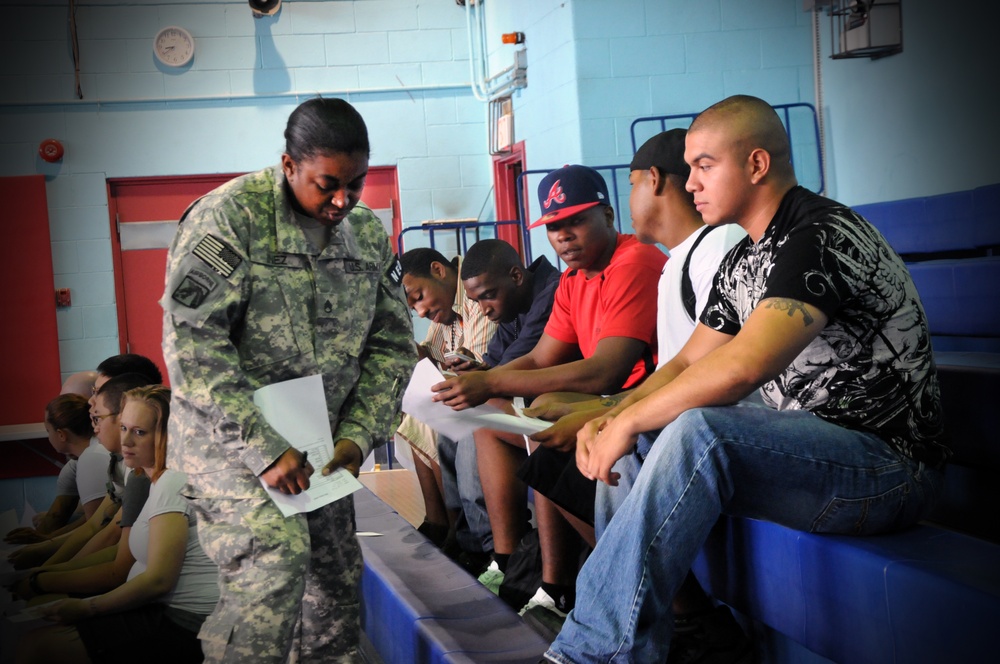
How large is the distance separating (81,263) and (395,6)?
2918mm

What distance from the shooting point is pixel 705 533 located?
149 centimetres

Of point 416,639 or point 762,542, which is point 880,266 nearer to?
point 762,542

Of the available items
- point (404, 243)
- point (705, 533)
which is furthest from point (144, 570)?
point (404, 243)

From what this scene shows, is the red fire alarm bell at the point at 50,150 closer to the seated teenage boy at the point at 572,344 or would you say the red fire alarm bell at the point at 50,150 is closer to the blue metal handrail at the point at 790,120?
the blue metal handrail at the point at 790,120

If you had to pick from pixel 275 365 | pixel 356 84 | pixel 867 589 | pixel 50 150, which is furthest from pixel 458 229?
pixel 867 589

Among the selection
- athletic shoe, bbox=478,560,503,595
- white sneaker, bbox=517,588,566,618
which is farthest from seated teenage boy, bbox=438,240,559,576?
white sneaker, bbox=517,588,566,618

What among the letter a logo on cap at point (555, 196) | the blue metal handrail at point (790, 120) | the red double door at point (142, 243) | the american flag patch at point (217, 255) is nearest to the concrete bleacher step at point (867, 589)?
the american flag patch at point (217, 255)

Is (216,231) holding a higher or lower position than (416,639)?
higher

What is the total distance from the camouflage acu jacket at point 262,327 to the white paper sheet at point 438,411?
1.05 ft

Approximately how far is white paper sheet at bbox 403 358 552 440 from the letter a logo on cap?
0.71 m

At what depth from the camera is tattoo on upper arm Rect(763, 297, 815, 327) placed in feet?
4.84

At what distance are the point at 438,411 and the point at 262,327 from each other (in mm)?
733

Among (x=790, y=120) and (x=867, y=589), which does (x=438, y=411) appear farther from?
(x=790, y=120)

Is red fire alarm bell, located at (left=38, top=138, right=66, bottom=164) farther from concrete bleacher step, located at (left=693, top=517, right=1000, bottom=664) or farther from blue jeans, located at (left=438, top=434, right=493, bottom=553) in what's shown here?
concrete bleacher step, located at (left=693, top=517, right=1000, bottom=664)
